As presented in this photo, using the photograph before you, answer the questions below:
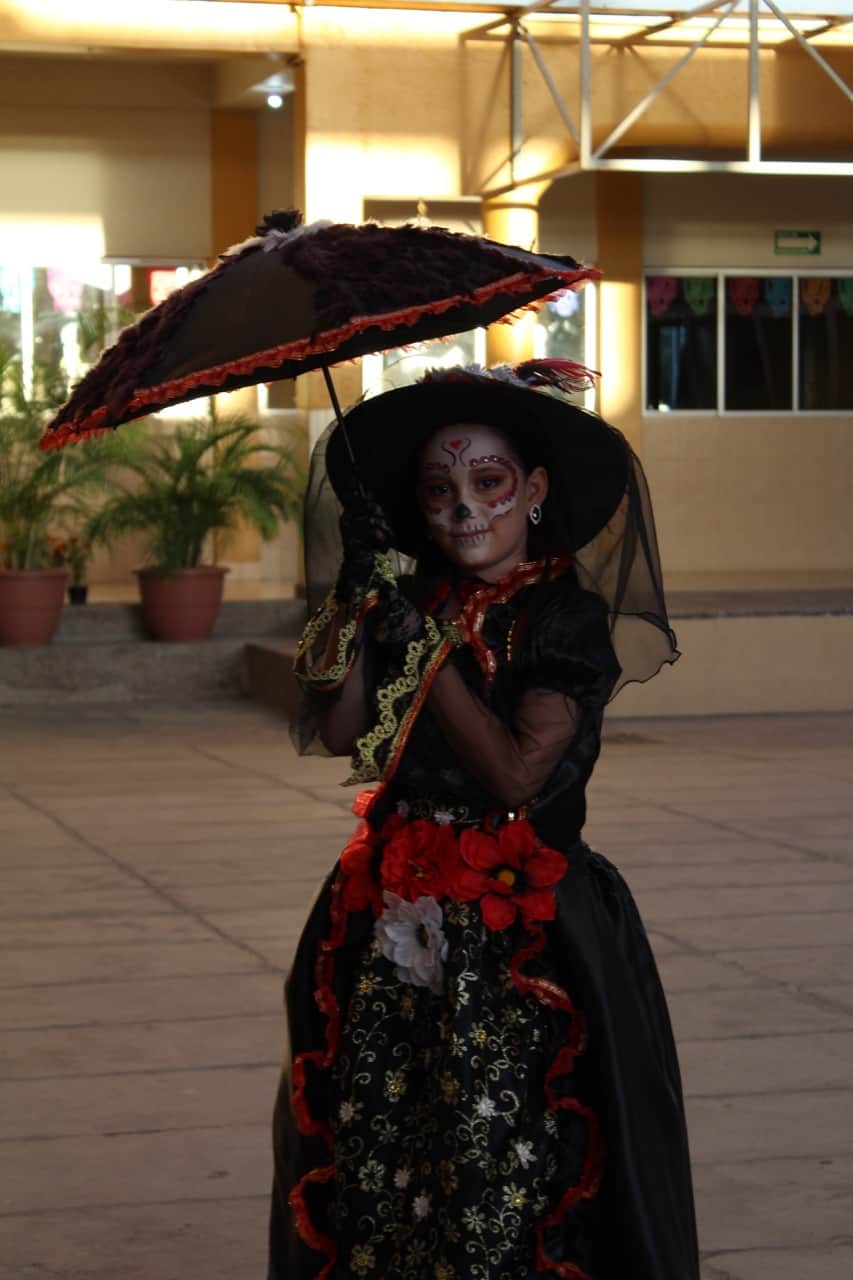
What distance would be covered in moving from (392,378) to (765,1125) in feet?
5.53

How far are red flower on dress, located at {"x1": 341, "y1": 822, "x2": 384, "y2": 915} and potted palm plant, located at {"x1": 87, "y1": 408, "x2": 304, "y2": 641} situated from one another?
8545 mm

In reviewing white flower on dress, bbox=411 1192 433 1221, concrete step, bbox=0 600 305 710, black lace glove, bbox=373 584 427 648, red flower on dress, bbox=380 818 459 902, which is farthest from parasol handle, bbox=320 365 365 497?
concrete step, bbox=0 600 305 710

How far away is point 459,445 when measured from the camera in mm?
2643

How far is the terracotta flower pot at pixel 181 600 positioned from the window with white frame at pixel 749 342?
5.93m

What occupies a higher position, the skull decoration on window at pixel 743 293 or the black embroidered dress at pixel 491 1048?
the skull decoration on window at pixel 743 293

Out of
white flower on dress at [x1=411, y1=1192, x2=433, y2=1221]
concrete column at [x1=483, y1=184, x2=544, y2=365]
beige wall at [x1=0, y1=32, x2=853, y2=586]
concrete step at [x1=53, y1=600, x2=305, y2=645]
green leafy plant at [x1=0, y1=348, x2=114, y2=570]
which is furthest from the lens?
concrete column at [x1=483, y1=184, x2=544, y2=365]

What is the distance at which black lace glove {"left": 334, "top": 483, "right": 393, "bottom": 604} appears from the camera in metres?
2.45

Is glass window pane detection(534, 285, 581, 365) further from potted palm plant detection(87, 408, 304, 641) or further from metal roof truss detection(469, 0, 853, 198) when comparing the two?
potted palm plant detection(87, 408, 304, 641)

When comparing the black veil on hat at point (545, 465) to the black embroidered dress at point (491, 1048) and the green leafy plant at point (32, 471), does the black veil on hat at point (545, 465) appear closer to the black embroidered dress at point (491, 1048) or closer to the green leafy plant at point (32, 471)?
the black embroidered dress at point (491, 1048)

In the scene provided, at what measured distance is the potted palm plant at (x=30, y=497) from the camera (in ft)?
36.4

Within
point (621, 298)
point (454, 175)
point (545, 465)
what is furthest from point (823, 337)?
point (545, 465)

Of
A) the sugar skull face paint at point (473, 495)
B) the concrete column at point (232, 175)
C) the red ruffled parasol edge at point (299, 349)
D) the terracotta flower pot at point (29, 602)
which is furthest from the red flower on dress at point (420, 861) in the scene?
the concrete column at point (232, 175)

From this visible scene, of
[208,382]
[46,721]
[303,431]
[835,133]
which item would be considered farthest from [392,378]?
[835,133]

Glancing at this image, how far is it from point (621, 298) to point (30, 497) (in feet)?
21.3
